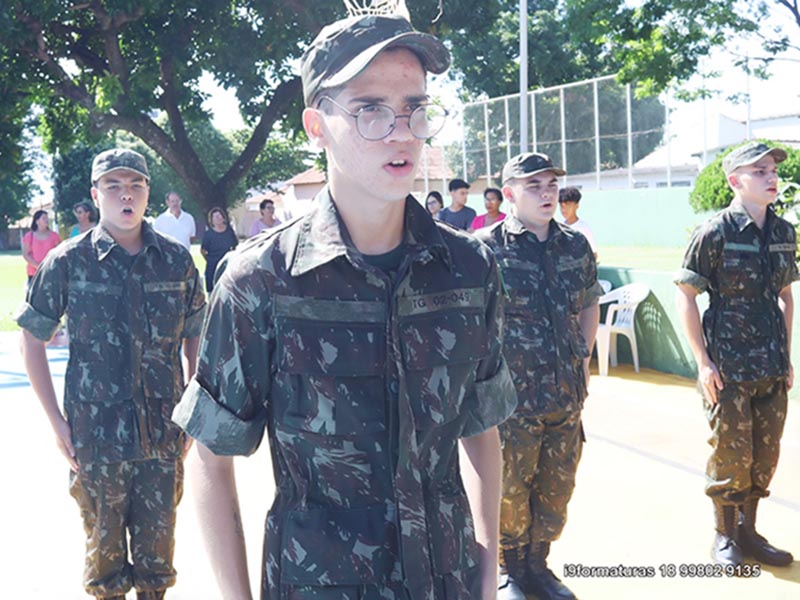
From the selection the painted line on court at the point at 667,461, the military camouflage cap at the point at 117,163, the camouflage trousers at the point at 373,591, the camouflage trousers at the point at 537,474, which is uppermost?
the military camouflage cap at the point at 117,163

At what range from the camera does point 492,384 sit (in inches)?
83.4

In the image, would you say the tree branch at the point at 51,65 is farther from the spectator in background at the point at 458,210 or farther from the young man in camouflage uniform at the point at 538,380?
the young man in camouflage uniform at the point at 538,380

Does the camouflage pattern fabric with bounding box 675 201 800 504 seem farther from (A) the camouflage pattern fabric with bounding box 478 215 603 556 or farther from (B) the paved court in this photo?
(A) the camouflage pattern fabric with bounding box 478 215 603 556

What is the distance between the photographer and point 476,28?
16.6 metres

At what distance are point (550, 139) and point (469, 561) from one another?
85.5 ft

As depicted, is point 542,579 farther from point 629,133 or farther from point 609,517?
point 629,133

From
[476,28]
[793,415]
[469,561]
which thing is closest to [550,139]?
[476,28]

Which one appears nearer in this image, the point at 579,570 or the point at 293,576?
the point at 293,576

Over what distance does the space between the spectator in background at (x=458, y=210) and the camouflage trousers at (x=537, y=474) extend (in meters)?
7.25

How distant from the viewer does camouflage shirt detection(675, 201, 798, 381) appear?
15.7 feet

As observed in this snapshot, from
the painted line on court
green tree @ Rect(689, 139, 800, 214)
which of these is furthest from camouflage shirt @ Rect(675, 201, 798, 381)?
green tree @ Rect(689, 139, 800, 214)

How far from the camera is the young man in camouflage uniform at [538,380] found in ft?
15.0

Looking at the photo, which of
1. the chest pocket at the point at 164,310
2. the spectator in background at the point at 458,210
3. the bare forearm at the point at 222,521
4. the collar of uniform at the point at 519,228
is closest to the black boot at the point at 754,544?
the collar of uniform at the point at 519,228

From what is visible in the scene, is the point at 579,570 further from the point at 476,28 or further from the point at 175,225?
the point at 476,28
